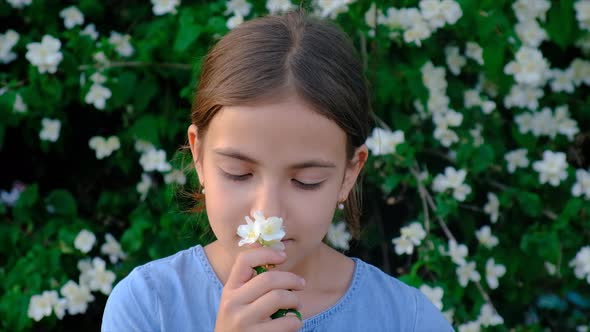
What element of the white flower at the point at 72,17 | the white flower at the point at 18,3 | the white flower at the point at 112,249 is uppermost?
the white flower at the point at 18,3

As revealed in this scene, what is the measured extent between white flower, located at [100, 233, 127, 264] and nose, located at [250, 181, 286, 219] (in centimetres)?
144

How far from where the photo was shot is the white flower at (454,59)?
298cm

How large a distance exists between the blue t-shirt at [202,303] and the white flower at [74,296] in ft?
3.12

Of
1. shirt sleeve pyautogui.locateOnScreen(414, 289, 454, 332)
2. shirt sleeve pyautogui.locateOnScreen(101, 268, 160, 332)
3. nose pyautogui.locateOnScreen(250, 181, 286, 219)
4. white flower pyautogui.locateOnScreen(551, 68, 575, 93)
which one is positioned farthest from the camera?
white flower pyautogui.locateOnScreen(551, 68, 575, 93)

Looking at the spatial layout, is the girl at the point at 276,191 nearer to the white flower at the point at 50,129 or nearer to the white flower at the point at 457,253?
the white flower at the point at 457,253

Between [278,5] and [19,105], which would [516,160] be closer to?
[278,5]

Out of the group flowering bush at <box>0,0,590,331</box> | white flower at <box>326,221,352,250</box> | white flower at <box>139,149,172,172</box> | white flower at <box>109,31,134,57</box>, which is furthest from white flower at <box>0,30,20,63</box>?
white flower at <box>326,221,352,250</box>

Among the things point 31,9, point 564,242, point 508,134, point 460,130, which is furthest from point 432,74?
point 31,9

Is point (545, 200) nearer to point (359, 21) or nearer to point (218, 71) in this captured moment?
point (359, 21)

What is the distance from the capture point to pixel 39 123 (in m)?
3.02

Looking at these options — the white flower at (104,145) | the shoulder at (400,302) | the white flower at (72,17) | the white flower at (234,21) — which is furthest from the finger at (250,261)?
the white flower at (72,17)

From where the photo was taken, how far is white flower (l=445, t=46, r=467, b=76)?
2980 millimetres

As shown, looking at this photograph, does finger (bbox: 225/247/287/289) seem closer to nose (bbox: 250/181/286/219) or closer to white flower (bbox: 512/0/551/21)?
nose (bbox: 250/181/286/219)

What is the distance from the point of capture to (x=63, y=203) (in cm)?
299
